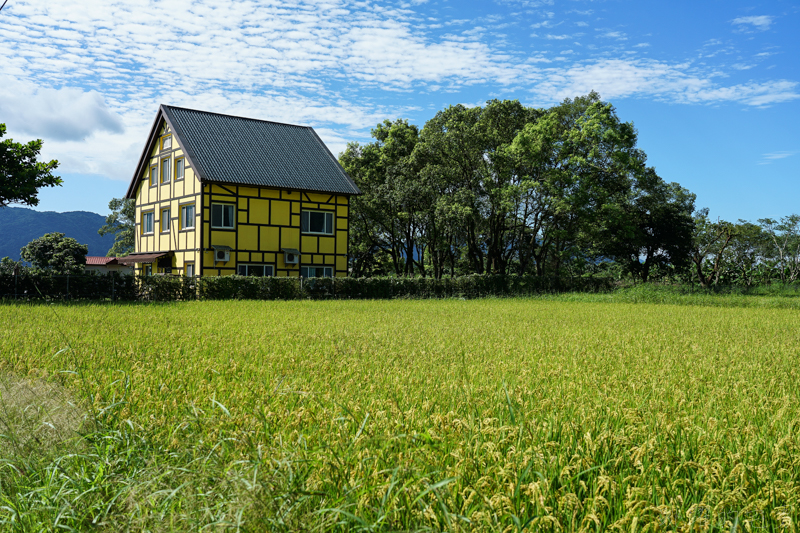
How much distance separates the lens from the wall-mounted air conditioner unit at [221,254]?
1001 inches

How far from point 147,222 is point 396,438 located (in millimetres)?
31804

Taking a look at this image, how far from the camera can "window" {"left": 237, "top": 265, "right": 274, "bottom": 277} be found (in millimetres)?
26391

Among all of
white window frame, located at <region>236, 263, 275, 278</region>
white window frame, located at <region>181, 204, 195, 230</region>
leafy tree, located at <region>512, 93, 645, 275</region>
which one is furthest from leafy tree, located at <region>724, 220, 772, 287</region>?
white window frame, located at <region>181, 204, 195, 230</region>

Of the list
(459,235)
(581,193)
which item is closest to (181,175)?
(459,235)

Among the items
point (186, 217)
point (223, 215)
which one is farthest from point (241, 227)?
point (186, 217)

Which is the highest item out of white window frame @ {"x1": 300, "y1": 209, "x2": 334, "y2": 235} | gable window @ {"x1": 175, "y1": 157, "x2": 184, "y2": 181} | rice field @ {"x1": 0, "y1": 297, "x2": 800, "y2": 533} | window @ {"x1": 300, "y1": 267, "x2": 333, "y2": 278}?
gable window @ {"x1": 175, "y1": 157, "x2": 184, "y2": 181}

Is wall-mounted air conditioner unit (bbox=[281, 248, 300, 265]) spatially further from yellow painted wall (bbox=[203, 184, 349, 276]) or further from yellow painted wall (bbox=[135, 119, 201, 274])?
yellow painted wall (bbox=[135, 119, 201, 274])

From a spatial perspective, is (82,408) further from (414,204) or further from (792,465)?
(414,204)

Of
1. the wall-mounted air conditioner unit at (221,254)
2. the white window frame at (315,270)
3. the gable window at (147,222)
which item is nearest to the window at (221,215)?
the wall-mounted air conditioner unit at (221,254)

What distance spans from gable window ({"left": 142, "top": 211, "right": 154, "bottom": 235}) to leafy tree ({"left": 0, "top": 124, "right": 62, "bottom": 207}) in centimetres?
935

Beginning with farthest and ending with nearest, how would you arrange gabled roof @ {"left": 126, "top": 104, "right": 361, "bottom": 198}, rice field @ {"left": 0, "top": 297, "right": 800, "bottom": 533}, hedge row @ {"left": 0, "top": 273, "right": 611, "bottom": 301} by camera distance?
gabled roof @ {"left": 126, "top": 104, "right": 361, "bottom": 198} < hedge row @ {"left": 0, "top": 273, "right": 611, "bottom": 301} < rice field @ {"left": 0, "top": 297, "right": 800, "bottom": 533}

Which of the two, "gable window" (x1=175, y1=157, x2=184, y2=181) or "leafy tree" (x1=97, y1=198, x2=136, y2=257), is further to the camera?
"leafy tree" (x1=97, y1=198, x2=136, y2=257)

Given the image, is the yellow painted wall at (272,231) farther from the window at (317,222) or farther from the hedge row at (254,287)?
the hedge row at (254,287)

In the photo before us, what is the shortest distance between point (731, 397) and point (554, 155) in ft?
89.1
